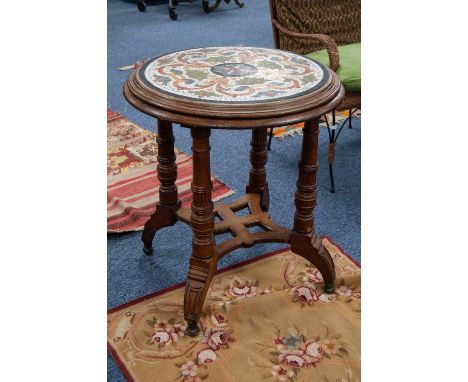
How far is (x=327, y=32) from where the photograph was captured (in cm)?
283

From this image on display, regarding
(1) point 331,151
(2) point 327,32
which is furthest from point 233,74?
(2) point 327,32

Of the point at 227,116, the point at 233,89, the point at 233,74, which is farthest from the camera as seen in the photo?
the point at 233,74

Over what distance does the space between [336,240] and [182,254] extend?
1.98ft

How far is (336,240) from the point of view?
2133 mm

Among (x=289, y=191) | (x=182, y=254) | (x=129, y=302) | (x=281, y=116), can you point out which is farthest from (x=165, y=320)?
(x=289, y=191)

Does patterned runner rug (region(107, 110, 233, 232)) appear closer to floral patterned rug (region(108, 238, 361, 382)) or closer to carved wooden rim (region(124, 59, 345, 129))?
floral patterned rug (region(108, 238, 361, 382))

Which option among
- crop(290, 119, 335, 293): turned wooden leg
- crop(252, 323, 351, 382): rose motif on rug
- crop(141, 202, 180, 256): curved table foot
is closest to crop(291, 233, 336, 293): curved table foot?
crop(290, 119, 335, 293): turned wooden leg

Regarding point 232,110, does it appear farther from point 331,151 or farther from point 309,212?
point 331,151

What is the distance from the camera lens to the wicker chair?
2.40 m

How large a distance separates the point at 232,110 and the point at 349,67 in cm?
126

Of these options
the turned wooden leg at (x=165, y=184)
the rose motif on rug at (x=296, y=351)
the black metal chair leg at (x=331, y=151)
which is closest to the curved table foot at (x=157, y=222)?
the turned wooden leg at (x=165, y=184)

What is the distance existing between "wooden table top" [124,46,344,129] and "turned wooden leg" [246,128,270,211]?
1.05ft

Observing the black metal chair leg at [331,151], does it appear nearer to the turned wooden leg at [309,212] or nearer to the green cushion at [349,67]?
the green cushion at [349,67]

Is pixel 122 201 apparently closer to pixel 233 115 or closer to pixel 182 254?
pixel 182 254
